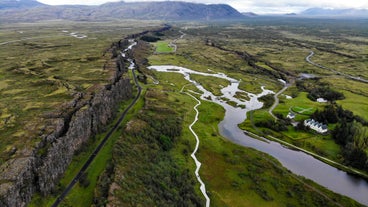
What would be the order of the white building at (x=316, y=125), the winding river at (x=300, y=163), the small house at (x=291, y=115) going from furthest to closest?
the small house at (x=291, y=115)
the white building at (x=316, y=125)
the winding river at (x=300, y=163)

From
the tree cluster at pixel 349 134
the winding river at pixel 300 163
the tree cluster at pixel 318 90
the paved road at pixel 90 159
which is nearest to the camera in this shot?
the paved road at pixel 90 159

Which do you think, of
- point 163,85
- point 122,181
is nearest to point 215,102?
point 163,85

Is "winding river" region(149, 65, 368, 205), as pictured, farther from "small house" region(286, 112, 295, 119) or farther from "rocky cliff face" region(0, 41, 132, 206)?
"rocky cliff face" region(0, 41, 132, 206)


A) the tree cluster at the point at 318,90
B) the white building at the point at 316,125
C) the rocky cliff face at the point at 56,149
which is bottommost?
the tree cluster at the point at 318,90

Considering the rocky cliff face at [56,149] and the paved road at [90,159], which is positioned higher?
the rocky cliff face at [56,149]

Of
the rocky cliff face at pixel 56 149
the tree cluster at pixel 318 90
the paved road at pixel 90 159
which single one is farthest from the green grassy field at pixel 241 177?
the tree cluster at pixel 318 90

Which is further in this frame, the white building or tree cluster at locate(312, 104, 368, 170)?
the white building

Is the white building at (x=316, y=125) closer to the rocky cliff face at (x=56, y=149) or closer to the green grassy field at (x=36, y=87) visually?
the rocky cliff face at (x=56, y=149)

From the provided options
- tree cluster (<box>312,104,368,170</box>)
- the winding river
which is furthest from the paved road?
tree cluster (<box>312,104,368,170</box>)
